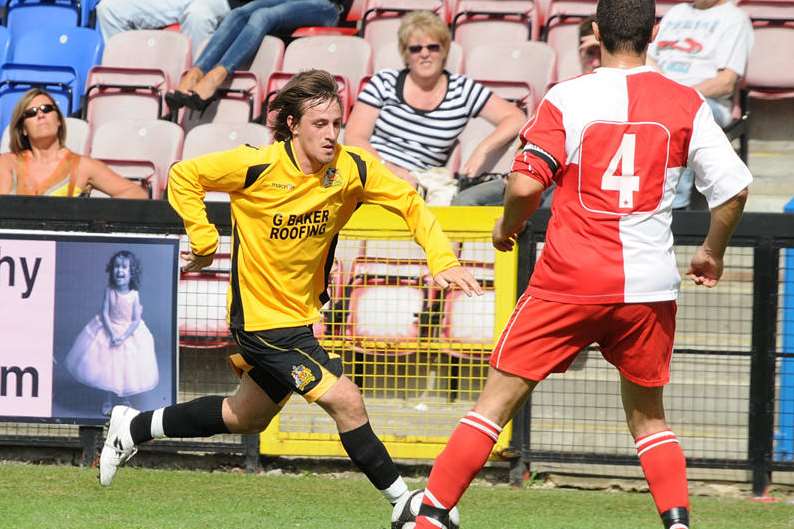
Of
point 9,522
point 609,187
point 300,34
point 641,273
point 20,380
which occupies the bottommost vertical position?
point 9,522

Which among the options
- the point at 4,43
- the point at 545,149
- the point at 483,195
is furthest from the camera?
the point at 4,43

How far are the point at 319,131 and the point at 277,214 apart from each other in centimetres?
38

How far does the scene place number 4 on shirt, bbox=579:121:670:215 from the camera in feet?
13.7

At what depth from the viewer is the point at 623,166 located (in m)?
4.18

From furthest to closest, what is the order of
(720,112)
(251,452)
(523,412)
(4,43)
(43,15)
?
(43,15)
(4,43)
(720,112)
(251,452)
(523,412)

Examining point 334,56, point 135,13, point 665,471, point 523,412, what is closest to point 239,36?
point 334,56

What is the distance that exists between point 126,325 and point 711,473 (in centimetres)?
325

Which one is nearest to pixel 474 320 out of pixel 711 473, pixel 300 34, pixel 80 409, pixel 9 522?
pixel 711 473

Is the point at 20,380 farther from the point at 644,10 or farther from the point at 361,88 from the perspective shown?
the point at 644,10

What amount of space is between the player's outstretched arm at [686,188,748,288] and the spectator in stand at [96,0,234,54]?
703 cm

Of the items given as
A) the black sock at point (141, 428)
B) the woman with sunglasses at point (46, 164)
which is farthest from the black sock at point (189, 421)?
the woman with sunglasses at point (46, 164)

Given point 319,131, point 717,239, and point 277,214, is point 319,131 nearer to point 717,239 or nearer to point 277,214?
point 277,214

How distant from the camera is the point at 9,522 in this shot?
5.42m

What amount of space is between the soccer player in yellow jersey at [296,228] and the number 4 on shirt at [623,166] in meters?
0.98
